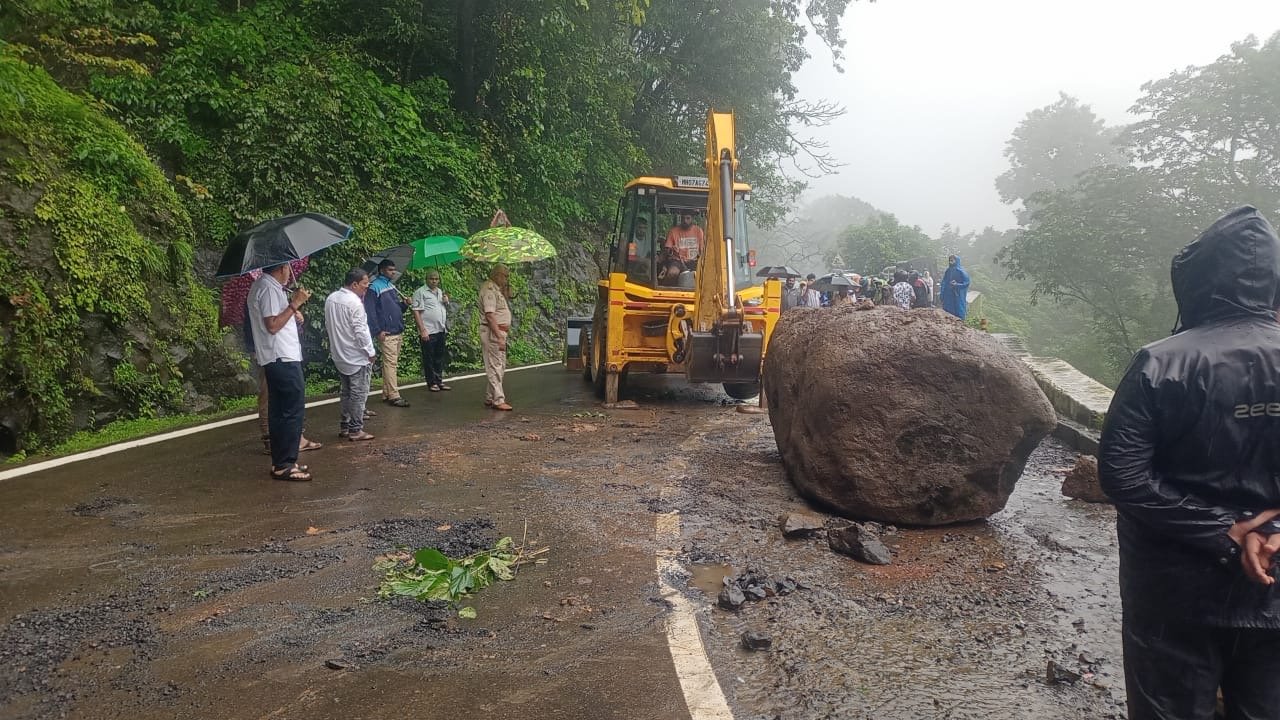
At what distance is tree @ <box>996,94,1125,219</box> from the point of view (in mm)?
67438

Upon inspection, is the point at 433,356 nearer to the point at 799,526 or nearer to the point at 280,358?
the point at 280,358

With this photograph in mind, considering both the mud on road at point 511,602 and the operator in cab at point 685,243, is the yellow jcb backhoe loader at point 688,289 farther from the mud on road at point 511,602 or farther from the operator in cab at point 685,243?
the mud on road at point 511,602

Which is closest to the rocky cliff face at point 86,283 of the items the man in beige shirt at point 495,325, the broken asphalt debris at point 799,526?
the man in beige shirt at point 495,325

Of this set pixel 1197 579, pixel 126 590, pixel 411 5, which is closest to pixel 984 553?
pixel 1197 579

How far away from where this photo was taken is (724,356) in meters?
8.70

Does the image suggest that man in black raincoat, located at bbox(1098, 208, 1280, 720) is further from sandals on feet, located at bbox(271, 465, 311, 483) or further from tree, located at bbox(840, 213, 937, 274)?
tree, located at bbox(840, 213, 937, 274)

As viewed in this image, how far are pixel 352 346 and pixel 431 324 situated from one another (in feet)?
11.1

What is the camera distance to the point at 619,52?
744 inches

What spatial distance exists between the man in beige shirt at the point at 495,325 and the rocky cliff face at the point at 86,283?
3490 millimetres

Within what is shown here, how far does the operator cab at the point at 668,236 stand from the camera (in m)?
10.5

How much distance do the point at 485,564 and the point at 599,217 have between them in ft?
58.4

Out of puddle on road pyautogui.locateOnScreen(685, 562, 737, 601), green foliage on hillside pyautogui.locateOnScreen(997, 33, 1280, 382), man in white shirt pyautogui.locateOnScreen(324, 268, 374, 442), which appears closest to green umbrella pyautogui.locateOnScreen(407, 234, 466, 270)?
man in white shirt pyautogui.locateOnScreen(324, 268, 374, 442)

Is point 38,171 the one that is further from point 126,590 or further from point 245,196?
point 126,590

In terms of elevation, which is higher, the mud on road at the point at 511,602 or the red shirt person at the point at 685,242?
the red shirt person at the point at 685,242
